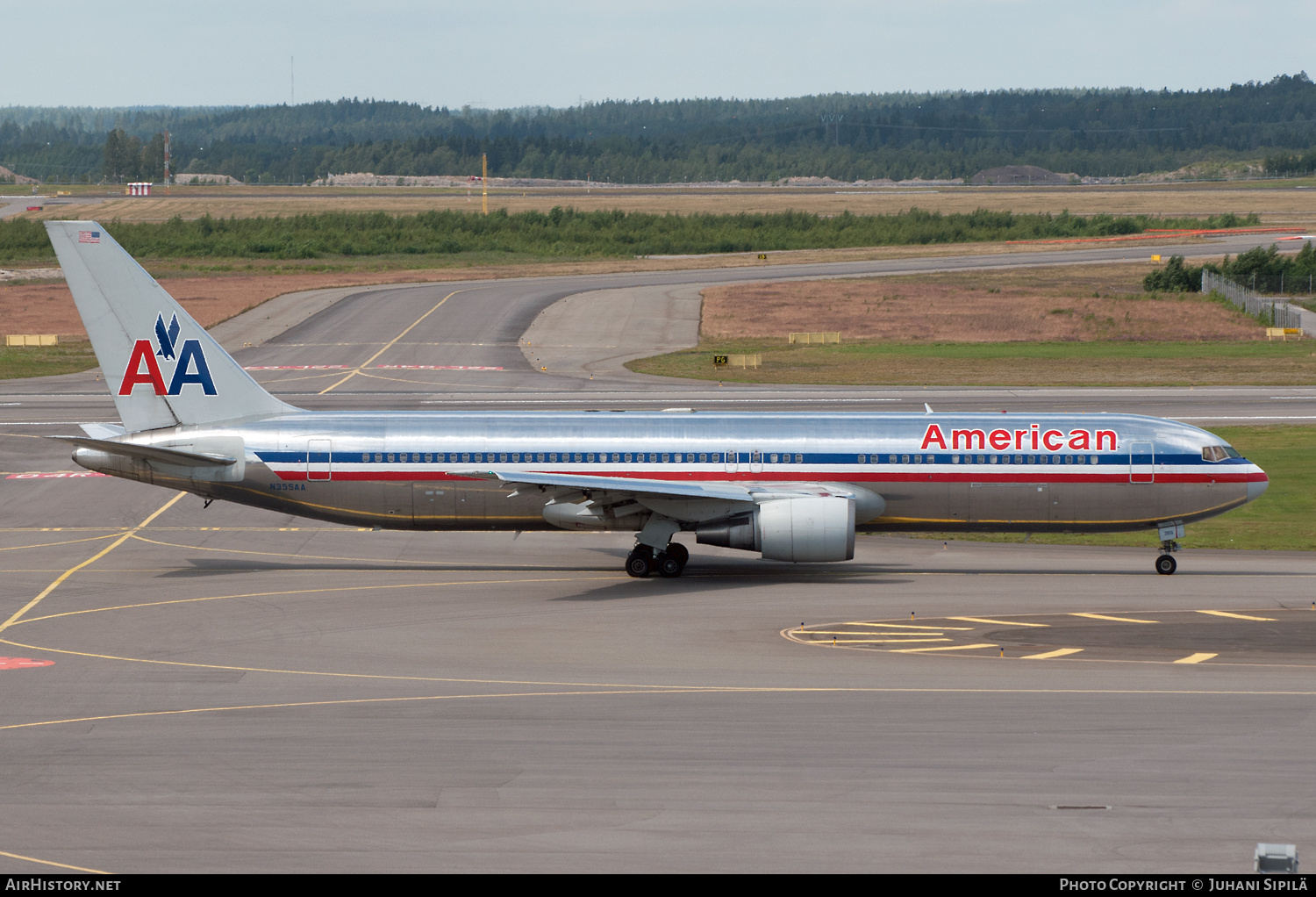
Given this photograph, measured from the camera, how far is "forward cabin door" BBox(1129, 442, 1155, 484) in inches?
1519

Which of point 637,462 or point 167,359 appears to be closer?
point 637,462

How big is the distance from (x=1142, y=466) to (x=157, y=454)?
29023 millimetres

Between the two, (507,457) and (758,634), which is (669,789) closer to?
(758,634)

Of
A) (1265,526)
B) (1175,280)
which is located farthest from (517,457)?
(1175,280)

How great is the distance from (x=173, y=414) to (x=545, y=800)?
23518 mm

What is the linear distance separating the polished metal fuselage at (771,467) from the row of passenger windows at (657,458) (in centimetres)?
4

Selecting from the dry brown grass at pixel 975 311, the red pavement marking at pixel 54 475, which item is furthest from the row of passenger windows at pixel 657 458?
the dry brown grass at pixel 975 311

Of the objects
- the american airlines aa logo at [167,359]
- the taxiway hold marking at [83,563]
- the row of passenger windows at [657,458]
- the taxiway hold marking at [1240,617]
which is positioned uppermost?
the american airlines aa logo at [167,359]

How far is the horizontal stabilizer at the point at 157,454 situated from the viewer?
3734cm

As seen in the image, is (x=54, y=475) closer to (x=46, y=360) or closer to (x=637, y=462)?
(x=637, y=462)

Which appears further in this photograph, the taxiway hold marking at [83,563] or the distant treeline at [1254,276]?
the distant treeline at [1254,276]

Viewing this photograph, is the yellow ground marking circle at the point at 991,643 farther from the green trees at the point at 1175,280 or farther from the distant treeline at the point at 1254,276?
the distant treeline at the point at 1254,276

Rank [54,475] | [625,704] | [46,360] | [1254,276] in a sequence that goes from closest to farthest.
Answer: [625,704]
[54,475]
[46,360]
[1254,276]

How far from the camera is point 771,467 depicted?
3862cm
